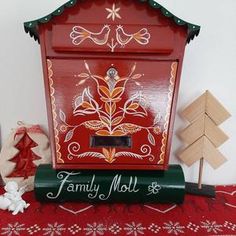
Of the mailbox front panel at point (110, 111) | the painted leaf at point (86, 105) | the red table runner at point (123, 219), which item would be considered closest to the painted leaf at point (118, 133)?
the mailbox front panel at point (110, 111)

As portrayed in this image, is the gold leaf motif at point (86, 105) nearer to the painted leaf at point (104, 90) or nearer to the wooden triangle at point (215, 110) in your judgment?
the painted leaf at point (104, 90)

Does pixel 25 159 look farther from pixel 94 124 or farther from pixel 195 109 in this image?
pixel 195 109

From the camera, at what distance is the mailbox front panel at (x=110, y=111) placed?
938mm

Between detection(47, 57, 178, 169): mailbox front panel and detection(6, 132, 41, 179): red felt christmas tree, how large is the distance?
0.64ft

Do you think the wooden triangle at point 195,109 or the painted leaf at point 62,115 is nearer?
the painted leaf at point 62,115

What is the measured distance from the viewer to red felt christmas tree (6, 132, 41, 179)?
1.14 metres

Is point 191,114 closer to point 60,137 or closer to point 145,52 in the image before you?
point 145,52

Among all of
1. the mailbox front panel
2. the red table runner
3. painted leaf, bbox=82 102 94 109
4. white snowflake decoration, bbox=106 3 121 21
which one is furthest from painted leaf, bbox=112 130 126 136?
white snowflake decoration, bbox=106 3 121 21

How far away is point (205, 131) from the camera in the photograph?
1091mm

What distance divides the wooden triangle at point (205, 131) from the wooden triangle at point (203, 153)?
17mm

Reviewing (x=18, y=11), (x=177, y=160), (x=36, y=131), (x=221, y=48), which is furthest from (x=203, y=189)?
(x=18, y=11)

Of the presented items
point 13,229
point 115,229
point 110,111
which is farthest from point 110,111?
point 13,229

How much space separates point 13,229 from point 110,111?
468 mm

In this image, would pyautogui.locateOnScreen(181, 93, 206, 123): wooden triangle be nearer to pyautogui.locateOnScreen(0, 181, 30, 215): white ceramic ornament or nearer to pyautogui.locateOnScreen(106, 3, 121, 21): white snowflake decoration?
pyautogui.locateOnScreen(106, 3, 121, 21): white snowflake decoration
